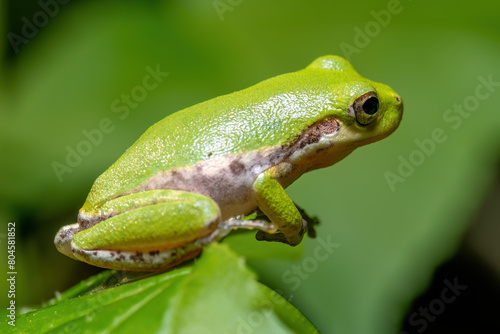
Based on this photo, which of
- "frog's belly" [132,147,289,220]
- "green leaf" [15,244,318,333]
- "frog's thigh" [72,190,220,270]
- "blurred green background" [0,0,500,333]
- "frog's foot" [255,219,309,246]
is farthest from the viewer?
"blurred green background" [0,0,500,333]

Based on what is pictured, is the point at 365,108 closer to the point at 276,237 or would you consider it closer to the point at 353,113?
the point at 353,113

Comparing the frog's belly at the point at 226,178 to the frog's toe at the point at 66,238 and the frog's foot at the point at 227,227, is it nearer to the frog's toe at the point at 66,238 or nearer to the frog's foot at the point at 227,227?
the frog's foot at the point at 227,227

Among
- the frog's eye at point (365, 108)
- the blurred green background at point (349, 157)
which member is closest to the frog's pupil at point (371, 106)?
the frog's eye at point (365, 108)

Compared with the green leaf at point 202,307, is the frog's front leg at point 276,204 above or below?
below

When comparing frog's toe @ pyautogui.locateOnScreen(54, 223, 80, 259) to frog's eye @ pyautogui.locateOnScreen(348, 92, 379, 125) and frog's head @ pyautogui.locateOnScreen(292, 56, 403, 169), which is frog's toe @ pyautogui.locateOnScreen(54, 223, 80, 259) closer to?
frog's head @ pyautogui.locateOnScreen(292, 56, 403, 169)

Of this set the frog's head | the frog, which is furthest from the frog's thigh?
the frog's head

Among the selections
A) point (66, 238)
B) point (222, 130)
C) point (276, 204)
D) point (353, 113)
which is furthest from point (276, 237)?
point (66, 238)

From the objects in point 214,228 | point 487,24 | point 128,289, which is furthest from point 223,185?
point 487,24

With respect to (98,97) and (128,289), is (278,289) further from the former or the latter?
(98,97)
